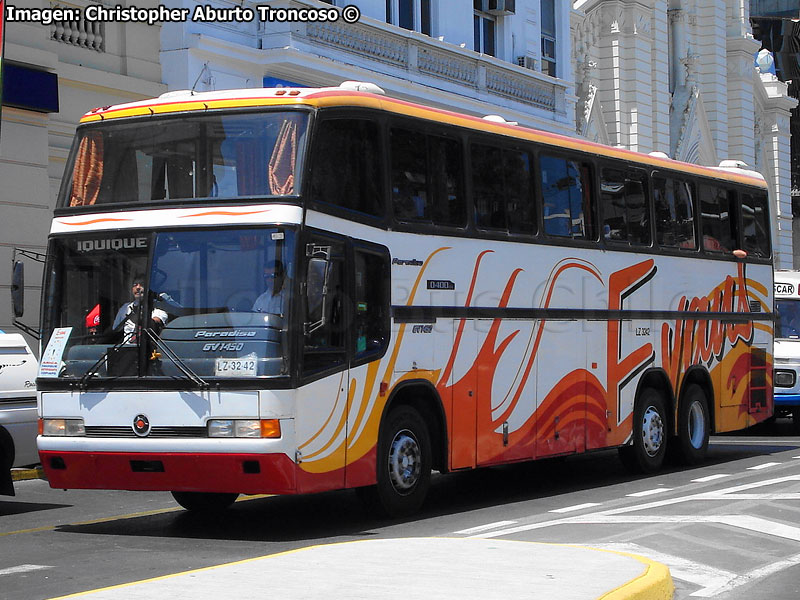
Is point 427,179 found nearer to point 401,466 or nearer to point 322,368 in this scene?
point 322,368

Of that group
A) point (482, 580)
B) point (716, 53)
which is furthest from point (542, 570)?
point (716, 53)

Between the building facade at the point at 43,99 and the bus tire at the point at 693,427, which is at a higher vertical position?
the building facade at the point at 43,99

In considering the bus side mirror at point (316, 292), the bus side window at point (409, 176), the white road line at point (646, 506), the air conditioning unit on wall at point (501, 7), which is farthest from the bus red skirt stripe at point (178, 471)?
the air conditioning unit on wall at point (501, 7)

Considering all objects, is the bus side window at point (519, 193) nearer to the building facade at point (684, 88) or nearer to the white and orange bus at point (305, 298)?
the white and orange bus at point (305, 298)

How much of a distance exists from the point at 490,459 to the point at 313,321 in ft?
10.6

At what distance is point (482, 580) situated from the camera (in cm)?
821

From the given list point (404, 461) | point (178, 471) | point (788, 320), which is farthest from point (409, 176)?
point (788, 320)

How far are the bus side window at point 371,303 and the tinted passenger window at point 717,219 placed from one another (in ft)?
23.0

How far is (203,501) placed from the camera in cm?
1297

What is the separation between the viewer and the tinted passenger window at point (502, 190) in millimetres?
13477

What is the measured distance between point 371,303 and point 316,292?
91 cm

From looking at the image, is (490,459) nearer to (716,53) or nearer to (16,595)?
(16,595)

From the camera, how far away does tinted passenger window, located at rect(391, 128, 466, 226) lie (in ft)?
40.6

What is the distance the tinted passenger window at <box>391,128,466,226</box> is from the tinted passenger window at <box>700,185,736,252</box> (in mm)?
5706
